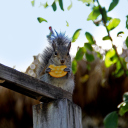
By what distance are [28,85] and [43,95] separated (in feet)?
0.26

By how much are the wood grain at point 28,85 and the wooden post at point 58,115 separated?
4cm

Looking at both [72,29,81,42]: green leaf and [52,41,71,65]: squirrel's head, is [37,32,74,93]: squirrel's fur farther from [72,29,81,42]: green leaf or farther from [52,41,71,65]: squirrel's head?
[72,29,81,42]: green leaf

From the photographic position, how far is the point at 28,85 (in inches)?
46.7

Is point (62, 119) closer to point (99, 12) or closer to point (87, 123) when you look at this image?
point (99, 12)

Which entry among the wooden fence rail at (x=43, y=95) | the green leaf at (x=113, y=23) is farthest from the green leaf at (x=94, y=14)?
the wooden fence rail at (x=43, y=95)

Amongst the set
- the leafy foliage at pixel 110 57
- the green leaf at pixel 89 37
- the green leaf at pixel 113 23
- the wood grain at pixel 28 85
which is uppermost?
the wood grain at pixel 28 85

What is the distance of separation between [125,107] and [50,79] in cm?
198

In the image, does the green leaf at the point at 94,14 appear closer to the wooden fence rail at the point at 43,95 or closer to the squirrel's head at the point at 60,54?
the wooden fence rail at the point at 43,95

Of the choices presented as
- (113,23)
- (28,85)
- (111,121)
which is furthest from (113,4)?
(28,85)

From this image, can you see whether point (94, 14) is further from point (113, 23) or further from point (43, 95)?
point (43, 95)

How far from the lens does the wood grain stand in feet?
3.81

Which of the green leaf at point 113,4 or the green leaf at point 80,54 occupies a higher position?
the green leaf at point 113,4

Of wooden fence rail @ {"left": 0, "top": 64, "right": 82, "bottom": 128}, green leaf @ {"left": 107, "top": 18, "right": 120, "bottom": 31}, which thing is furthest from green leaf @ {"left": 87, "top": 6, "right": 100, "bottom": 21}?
wooden fence rail @ {"left": 0, "top": 64, "right": 82, "bottom": 128}

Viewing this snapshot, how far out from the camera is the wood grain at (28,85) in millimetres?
1161
